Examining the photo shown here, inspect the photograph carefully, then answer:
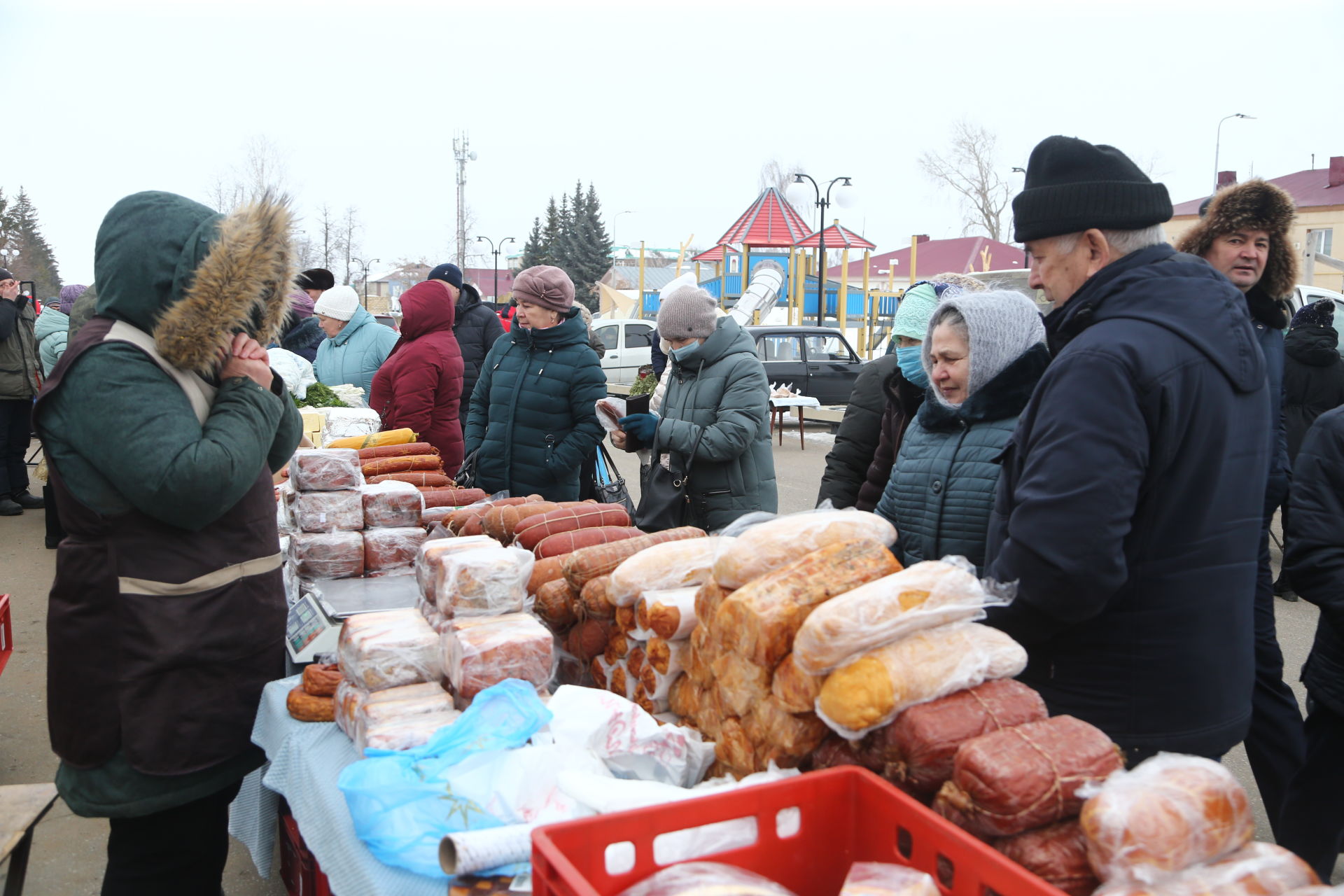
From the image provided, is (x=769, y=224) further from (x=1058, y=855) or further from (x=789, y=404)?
(x=1058, y=855)

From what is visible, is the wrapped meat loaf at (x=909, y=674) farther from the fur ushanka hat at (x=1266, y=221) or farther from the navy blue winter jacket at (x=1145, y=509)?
the fur ushanka hat at (x=1266, y=221)

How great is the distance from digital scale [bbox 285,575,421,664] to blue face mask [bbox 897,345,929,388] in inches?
72.5

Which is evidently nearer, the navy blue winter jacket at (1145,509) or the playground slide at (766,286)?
the navy blue winter jacket at (1145,509)

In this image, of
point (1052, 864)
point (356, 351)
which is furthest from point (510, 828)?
point (356, 351)

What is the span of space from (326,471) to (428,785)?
1996 mm

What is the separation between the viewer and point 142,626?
7.08 ft

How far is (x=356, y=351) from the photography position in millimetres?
6809

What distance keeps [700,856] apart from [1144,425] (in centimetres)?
113

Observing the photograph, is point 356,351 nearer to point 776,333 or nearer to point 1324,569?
point 1324,569

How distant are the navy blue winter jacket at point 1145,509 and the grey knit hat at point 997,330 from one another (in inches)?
16.0

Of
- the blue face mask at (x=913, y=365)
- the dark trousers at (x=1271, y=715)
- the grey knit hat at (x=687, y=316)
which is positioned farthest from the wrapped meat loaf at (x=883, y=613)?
the grey knit hat at (x=687, y=316)

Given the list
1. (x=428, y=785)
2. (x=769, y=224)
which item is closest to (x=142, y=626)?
(x=428, y=785)

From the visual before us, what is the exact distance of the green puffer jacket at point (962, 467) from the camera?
96.2 inches

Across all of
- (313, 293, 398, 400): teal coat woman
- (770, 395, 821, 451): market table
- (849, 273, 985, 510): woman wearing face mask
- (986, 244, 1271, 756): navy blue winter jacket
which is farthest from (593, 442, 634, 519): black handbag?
(770, 395, 821, 451): market table
